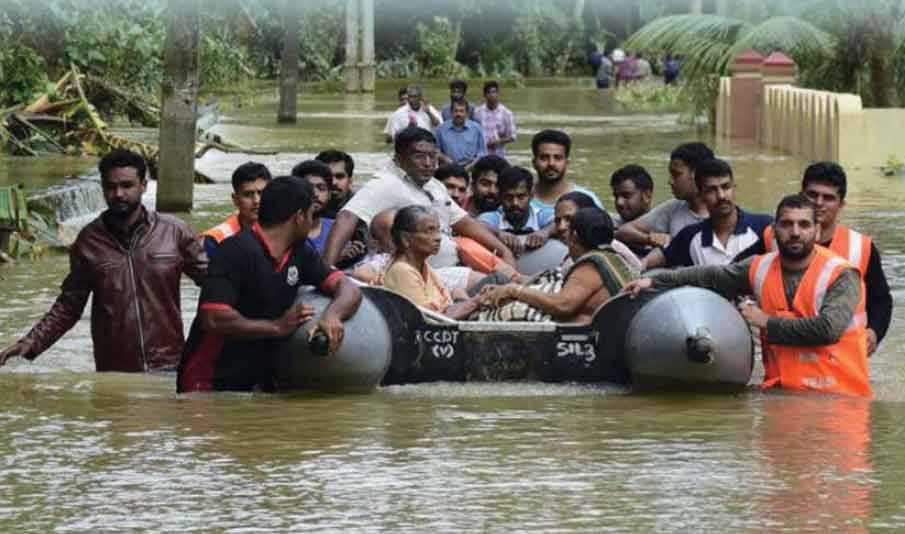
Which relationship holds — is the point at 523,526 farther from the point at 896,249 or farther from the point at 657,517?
the point at 896,249

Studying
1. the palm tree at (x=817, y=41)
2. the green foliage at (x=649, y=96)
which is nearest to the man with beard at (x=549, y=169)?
the palm tree at (x=817, y=41)

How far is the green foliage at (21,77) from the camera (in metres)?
28.8

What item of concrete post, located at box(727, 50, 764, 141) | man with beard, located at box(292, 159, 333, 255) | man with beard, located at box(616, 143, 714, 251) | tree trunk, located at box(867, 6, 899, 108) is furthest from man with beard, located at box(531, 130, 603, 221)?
concrete post, located at box(727, 50, 764, 141)

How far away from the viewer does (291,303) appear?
35.9 ft

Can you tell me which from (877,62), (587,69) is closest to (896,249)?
(877,62)

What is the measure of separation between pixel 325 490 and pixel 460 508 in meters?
0.65

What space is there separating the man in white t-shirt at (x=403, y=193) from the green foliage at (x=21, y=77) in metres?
16.2

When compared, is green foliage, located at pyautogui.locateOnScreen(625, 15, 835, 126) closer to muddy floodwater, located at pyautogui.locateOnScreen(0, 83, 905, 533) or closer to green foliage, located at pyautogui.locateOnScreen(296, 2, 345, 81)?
muddy floodwater, located at pyautogui.locateOnScreen(0, 83, 905, 533)

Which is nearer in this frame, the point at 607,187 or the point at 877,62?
the point at 607,187

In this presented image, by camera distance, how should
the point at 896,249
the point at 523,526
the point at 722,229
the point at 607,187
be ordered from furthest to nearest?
the point at 607,187, the point at 896,249, the point at 722,229, the point at 523,526

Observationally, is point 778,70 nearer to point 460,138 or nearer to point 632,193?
point 460,138

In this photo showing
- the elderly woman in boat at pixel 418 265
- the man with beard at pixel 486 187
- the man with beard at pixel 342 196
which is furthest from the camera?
the man with beard at pixel 486 187

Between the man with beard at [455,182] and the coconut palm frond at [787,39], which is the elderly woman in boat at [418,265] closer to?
the man with beard at [455,182]

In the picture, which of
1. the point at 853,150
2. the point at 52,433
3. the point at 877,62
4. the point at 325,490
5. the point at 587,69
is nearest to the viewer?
the point at 325,490
